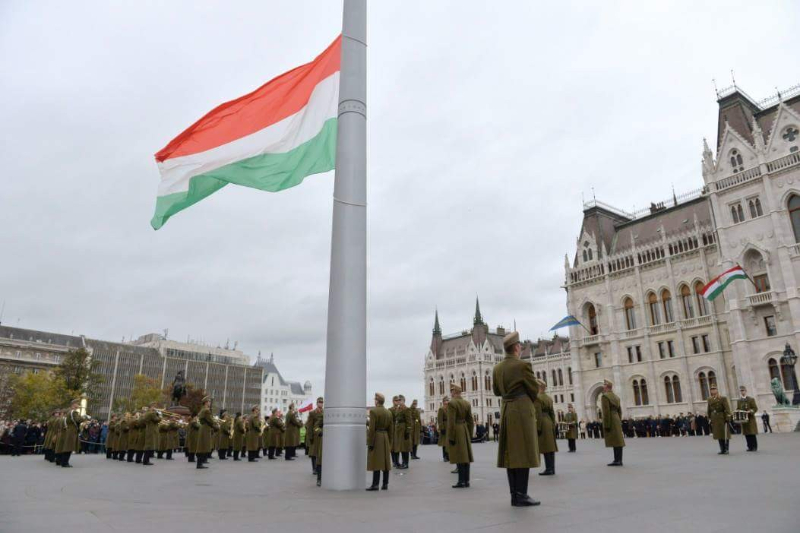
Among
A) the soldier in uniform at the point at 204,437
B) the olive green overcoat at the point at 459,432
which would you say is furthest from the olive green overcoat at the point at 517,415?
the soldier in uniform at the point at 204,437

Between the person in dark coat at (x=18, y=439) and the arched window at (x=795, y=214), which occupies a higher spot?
the arched window at (x=795, y=214)

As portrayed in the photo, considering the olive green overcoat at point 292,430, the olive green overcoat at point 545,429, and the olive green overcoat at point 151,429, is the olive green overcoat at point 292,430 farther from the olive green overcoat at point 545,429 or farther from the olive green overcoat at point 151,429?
the olive green overcoat at point 545,429

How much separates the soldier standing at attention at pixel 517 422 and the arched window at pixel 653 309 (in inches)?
1815

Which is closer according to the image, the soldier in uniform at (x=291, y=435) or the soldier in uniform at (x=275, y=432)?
the soldier in uniform at (x=291, y=435)

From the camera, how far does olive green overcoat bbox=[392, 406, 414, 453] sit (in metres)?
14.9

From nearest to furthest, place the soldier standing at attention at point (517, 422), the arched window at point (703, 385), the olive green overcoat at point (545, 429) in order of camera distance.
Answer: the soldier standing at attention at point (517, 422) < the olive green overcoat at point (545, 429) < the arched window at point (703, 385)

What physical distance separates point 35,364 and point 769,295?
114 m

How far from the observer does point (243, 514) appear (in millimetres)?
6379

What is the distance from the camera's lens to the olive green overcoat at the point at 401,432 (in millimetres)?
14875

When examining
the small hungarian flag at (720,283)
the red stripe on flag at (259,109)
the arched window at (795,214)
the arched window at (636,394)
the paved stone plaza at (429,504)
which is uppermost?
the arched window at (795,214)

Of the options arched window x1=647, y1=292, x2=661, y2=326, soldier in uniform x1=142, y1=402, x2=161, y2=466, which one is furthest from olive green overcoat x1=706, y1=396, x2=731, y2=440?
arched window x1=647, y1=292, x2=661, y2=326

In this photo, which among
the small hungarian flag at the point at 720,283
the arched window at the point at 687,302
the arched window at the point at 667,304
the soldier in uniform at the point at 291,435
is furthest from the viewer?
the arched window at the point at 667,304

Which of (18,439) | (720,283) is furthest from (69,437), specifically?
(720,283)

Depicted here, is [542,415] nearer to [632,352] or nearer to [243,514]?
[243,514]
